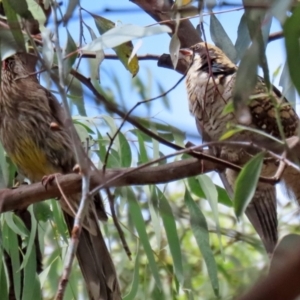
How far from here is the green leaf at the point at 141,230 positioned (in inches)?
69.6

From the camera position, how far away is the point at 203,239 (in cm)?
173

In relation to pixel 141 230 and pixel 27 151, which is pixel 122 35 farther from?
pixel 27 151

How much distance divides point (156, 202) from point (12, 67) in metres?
0.78

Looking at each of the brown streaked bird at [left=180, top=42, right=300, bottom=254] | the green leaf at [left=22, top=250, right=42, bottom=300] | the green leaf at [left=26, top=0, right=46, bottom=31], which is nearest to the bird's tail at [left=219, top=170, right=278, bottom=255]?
the brown streaked bird at [left=180, top=42, right=300, bottom=254]

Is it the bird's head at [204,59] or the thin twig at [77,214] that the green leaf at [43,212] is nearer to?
the bird's head at [204,59]

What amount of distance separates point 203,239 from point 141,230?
0.56ft

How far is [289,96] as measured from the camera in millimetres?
1228

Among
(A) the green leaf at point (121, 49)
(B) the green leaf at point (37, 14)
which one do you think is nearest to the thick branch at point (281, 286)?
(B) the green leaf at point (37, 14)

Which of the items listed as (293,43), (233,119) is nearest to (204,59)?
(233,119)

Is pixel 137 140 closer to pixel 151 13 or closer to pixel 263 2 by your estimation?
pixel 151 13

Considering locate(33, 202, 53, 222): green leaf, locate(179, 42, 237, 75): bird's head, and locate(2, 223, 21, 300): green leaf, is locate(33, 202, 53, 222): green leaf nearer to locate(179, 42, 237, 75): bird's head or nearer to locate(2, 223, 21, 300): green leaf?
locate(2, 223, 21, 300): green leaf

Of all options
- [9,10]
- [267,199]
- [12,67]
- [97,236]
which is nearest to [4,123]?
[12,67]

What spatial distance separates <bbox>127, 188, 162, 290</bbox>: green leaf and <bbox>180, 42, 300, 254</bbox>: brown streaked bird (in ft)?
0.85

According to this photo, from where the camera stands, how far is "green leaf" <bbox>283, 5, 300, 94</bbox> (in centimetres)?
82
